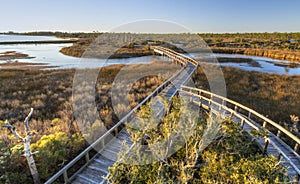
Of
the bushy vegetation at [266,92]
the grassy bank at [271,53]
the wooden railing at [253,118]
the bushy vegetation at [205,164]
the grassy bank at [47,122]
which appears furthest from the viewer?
the grassy bank at [271,53]

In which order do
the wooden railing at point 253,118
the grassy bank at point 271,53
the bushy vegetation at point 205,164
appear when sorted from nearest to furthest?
1. the bushy vegetation at point 205,164
2. the wooden railing at point 253,118
3. the grassy bank at point 271,53

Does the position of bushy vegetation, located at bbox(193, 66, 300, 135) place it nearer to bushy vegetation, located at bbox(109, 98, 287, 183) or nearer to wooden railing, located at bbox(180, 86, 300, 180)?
wooden railing, located at bbox(180, 86, 300, 180)

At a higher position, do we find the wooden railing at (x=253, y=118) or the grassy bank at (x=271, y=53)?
the grassy bank at (x=271, y=53)

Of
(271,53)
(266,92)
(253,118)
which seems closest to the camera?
(253,118)

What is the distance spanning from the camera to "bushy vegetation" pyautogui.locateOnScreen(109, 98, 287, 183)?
4384mm

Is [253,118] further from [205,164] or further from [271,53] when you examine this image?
[271,53]

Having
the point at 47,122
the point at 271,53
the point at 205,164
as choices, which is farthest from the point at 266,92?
the point at 271,53

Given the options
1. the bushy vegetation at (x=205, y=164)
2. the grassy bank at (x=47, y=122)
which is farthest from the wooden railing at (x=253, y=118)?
the grassy bank at (x=47, y=122)

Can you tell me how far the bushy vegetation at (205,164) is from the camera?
438 centimetres

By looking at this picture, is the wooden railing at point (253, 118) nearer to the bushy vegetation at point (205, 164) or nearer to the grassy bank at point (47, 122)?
the bushy vegetation at point (205, 164)

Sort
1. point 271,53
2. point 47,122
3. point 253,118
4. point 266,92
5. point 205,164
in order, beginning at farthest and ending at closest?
point 271,53 → point 266,92 → point 253,118 → point 47,122 → point 205,164

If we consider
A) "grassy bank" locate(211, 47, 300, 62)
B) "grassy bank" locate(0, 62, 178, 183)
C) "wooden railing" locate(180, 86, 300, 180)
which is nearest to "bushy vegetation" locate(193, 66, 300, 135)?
"wooden railing" locate(180, 86, 300, 180)

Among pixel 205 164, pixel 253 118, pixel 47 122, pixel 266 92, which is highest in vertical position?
pixel 266 92

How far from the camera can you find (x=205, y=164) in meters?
6.24
